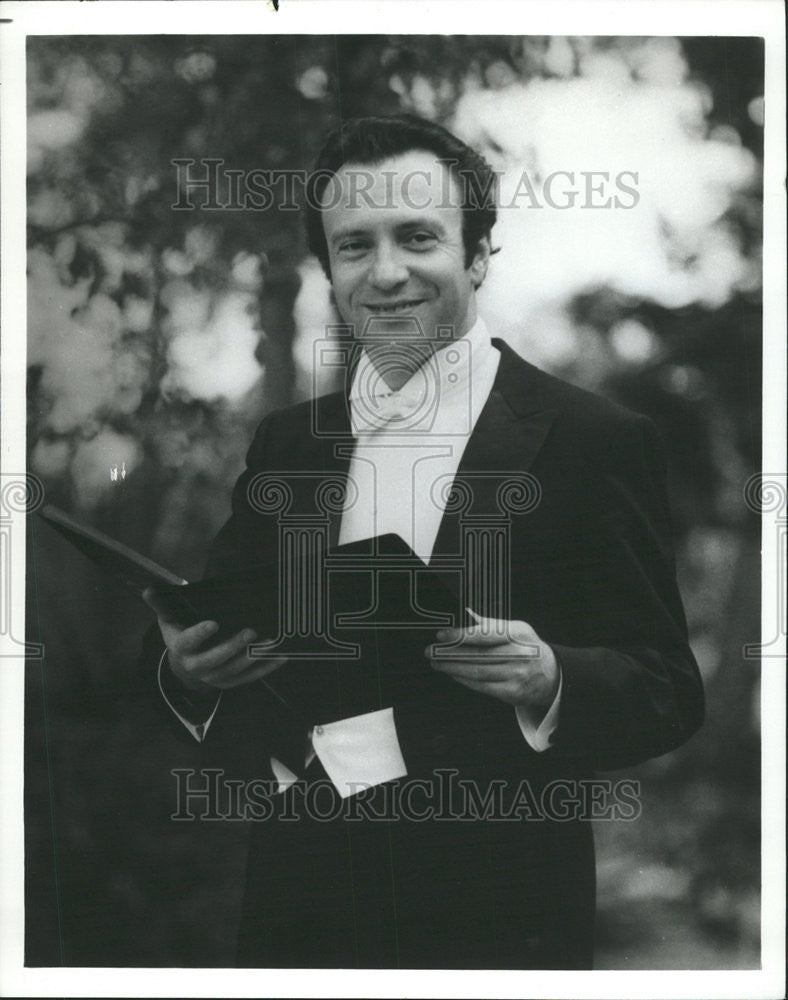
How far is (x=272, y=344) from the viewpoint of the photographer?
2273mm

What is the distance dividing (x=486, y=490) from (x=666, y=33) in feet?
3.25

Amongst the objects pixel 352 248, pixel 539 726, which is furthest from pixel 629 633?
pixel 352 248

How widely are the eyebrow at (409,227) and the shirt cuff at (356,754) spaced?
96cm

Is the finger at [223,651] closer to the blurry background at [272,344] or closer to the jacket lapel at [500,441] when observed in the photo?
the blurry background at [272,344]

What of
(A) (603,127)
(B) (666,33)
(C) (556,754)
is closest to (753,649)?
(C) (556,754)

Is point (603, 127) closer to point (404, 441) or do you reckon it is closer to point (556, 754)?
point (404, 441)

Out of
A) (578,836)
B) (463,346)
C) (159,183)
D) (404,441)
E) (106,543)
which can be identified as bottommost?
(578,836)

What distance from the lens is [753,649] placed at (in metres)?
2.28

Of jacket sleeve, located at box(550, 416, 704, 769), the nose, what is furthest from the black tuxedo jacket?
the nose

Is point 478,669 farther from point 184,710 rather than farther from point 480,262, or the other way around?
point 480,262

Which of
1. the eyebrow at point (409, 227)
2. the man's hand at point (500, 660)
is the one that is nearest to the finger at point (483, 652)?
the man's hand at point (500, 660)

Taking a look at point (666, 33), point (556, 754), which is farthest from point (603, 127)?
point (556, 754)

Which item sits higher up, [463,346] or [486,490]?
[463,346]

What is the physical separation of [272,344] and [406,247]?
33 centimetres
